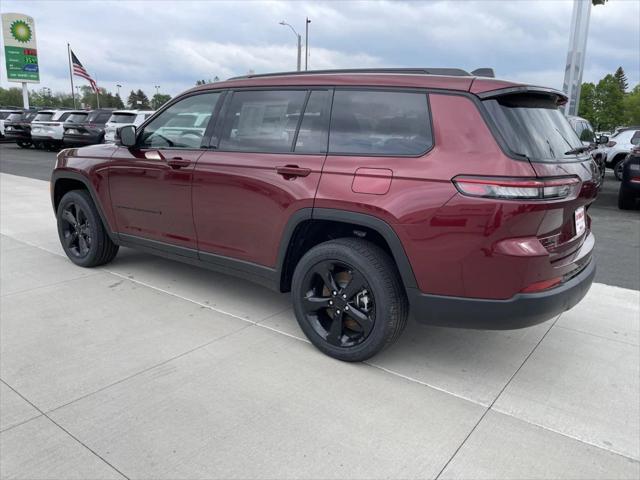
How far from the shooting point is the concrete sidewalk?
2.30 m

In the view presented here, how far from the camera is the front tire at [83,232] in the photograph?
4.82 metres

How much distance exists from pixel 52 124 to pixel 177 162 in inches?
797

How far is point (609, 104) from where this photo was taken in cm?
8588

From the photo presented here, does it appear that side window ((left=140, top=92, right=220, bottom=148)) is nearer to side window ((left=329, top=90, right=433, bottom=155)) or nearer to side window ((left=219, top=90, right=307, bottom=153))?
side window ((left=219, top=90, right=307, bottom=153))

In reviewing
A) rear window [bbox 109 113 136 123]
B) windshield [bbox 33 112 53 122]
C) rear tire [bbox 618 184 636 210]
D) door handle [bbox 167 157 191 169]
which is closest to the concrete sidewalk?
door handle [bbox 167 157 191 169]

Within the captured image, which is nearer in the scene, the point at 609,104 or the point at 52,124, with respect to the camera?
the point at 52,124

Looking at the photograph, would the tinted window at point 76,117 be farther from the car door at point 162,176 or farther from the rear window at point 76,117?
the car door at point 162,176

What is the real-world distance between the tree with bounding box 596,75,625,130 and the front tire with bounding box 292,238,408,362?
3870 inches

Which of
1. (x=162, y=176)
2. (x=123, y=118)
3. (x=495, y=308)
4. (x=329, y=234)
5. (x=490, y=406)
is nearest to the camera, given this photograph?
(x=495, y=308)

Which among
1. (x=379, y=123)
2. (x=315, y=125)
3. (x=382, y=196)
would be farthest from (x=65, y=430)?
(x=379, y=123)

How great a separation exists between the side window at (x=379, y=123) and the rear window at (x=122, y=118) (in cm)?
1718

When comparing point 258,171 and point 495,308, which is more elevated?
point 258,171

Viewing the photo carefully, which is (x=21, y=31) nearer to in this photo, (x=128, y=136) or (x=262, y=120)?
(x=128, y=136)

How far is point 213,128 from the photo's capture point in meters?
3.81
